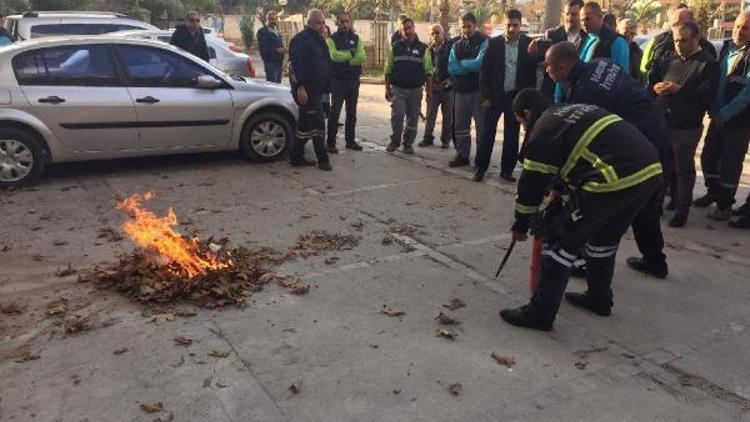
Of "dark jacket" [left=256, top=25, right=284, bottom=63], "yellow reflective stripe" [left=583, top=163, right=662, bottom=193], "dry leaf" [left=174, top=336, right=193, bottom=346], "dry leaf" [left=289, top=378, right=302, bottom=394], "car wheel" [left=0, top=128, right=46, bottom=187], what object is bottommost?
"dry leaf" [left=289, top=378, right=302, bottom=394]

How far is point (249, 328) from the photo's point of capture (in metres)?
4.00

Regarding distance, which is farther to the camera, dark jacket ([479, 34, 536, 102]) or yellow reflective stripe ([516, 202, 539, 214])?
dark jacket ([479, 34, 536, 102])

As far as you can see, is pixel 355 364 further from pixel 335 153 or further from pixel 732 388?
pixel 335 153

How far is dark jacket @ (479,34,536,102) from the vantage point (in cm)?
729

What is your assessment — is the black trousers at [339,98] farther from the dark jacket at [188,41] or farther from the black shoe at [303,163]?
the dark jacket at [188,41]

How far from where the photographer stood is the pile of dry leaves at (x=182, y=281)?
14.3 feet

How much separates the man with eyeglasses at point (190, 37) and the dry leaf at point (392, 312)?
23.4 feet

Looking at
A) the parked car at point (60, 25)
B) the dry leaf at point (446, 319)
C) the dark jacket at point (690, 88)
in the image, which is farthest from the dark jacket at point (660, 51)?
the parked car at point (60, 25)

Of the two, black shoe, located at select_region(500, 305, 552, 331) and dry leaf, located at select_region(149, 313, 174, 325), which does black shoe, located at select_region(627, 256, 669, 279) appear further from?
dry leaf, located at select_region(149, 313, 174, 325)

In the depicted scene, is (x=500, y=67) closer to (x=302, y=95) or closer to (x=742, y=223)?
(x=302, y=95)

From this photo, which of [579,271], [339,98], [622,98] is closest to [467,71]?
[339,98]

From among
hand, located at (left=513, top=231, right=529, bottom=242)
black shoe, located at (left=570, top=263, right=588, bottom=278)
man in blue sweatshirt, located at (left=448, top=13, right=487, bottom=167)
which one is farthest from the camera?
man in blue sweatshirt, located at (left=448, top=13, right=487, bottom=167)

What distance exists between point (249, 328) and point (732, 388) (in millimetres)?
2748

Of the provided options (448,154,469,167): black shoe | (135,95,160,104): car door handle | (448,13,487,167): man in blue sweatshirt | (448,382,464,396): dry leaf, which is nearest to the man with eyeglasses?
(135,95,160,104): car door handle
